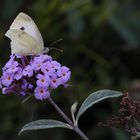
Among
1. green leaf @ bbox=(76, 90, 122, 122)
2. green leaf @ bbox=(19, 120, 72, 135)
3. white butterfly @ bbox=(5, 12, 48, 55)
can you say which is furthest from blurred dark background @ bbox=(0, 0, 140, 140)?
green leaf @ bbox=(19, 120, 72, 135)

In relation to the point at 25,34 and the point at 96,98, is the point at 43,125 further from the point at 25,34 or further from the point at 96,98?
the point at 25,34

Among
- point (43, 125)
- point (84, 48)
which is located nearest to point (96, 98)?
point (43, 125)

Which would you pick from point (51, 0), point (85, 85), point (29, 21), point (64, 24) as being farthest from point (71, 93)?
point (29, 21)

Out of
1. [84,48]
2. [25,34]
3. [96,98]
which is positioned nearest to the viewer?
[96,98]

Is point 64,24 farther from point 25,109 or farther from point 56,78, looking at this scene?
point 56,78

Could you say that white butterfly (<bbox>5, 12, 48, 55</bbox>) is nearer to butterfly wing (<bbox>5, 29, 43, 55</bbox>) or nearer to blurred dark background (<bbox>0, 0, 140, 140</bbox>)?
butterfly wing (<bbox>5, 29, 43, 55</bbox>)

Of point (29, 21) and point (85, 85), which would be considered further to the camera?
point (85, 85)
